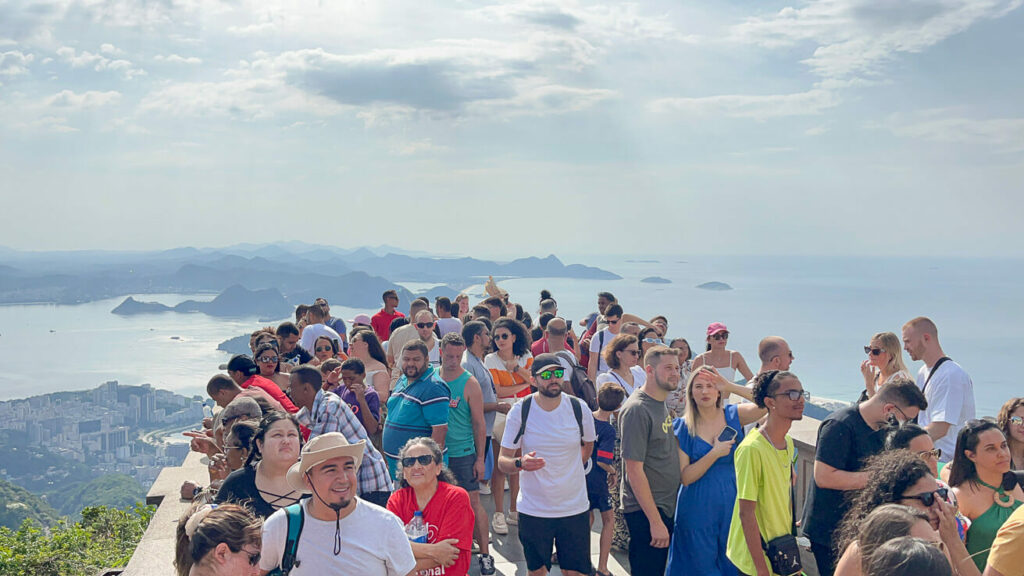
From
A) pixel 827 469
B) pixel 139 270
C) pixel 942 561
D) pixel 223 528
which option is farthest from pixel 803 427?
pixel 139 270

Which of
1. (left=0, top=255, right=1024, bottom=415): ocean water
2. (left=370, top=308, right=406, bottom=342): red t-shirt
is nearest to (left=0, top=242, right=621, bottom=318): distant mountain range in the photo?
(left=0, top=255, right=1024, bottom=415): ocean water

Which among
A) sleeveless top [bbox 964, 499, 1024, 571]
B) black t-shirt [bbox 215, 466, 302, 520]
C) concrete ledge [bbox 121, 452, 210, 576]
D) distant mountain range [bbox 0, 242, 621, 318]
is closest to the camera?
black t-shirt [bbox 215, 466, 302, 520]

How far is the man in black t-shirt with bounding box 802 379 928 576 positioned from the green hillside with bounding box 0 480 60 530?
2774 centimetres

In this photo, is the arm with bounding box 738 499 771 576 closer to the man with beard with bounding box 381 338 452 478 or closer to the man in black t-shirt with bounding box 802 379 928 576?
the man in black t-shirt with bounding box 802 379 928 576

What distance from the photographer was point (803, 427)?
287 inches

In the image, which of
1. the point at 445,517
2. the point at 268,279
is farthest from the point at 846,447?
the point at 268,279

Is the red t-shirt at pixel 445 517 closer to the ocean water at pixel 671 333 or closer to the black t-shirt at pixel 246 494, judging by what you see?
the black t-shirt at pixel 246 494

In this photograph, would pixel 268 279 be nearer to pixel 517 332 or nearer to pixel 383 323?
pixel 383 323

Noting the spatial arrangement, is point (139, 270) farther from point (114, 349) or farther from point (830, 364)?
point (830, 364)

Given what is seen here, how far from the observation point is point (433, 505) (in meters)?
4.02

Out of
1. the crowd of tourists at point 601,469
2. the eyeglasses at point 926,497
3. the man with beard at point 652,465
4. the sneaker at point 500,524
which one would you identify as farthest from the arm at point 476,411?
the eyeglasses at point 926,497

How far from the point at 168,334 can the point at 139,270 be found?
6648cm

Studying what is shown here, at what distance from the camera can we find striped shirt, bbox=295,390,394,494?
462cm

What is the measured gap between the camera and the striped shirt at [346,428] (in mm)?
4625
